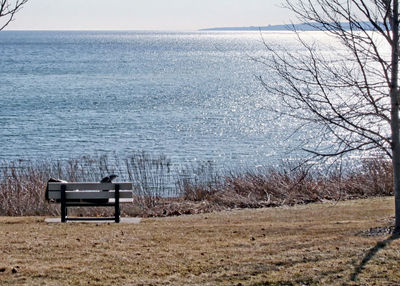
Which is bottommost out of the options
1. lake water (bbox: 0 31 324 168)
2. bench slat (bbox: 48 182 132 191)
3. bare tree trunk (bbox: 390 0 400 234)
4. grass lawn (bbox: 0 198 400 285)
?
grass lawn (bbox: 0 198 400 285)

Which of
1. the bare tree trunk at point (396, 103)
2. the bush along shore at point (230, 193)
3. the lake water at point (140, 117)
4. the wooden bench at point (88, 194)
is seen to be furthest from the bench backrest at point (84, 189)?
the lake water at point (140, 117)

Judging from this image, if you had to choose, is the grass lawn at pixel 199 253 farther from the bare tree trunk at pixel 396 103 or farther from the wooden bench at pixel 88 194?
the bare tree trunk at pixel 396 103

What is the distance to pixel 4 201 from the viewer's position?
688 inches

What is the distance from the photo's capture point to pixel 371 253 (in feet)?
28.7

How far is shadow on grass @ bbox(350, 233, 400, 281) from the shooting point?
7848 millimetres

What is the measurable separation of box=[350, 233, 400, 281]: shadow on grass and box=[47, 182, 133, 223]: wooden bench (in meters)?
5.49

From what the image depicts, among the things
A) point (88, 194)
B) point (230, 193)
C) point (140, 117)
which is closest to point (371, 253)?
point (88, 194)

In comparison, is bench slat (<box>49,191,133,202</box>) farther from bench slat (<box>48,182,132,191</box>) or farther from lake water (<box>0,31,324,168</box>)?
lake water (<box>0,31,324,168</box>)

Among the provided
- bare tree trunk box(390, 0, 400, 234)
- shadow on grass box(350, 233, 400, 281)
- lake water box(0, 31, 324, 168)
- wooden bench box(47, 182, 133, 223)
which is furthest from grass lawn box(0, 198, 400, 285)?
lake water box(0, 31, 324, 168)

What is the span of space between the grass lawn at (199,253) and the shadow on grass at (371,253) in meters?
0.01

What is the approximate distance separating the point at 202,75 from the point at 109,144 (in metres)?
54.3

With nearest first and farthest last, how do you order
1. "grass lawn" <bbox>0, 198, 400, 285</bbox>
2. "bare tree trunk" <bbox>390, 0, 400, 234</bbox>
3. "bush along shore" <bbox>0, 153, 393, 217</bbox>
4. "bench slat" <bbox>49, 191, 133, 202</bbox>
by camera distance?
1. "grass lawn" <bbox>0, 198, 400, 285</bbox>
2. "bare tree trunk" <bbox>390, 0, 400, 234</bbox>
3. "bench slat" <bbox>49, 191, 133, 202</bbox>
4. "bush along shore" <bbox>0, 153, 393, 217</bbox>

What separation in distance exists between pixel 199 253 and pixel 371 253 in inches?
92.1

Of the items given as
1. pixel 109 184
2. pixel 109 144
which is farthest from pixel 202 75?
pixel 109 184
